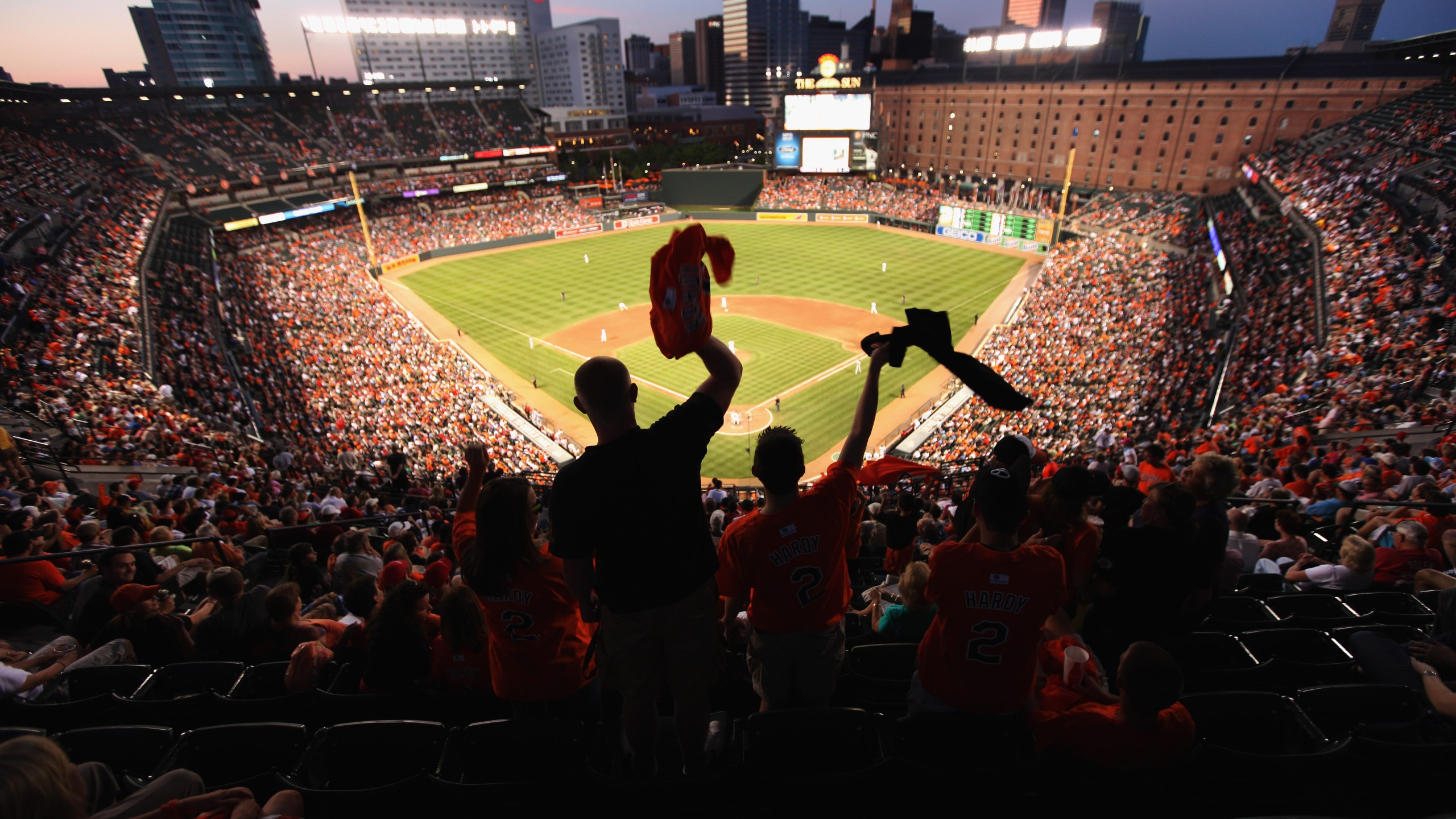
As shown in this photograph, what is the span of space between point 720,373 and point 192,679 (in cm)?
445

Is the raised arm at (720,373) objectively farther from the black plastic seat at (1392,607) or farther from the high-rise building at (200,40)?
the high-rise building at (200,40)

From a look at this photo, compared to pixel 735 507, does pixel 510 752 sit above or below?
above

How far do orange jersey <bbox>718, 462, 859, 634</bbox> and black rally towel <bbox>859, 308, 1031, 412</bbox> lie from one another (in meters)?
0.70

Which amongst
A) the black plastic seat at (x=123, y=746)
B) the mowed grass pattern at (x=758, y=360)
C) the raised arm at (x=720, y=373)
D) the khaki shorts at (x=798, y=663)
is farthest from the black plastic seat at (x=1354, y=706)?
the mowed grass pattern at (x=758, y=360)

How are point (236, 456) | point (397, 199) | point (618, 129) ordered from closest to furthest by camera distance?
point (236, 456)
point (397, 199)
point (618, 129)

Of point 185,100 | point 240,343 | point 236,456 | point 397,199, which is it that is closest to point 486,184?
point 397,199

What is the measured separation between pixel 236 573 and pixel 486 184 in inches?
2716

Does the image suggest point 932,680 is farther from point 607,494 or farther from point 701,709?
point 607,494

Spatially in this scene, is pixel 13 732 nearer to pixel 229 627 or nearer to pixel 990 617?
pixel 229 627

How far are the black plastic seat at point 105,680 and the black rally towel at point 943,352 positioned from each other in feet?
17.3

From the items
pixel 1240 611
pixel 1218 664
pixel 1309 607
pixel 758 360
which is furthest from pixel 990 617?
pixel 758 360

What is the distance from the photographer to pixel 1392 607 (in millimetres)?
5340

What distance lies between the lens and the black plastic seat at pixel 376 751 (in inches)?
143

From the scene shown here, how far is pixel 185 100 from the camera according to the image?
53.6 meters
